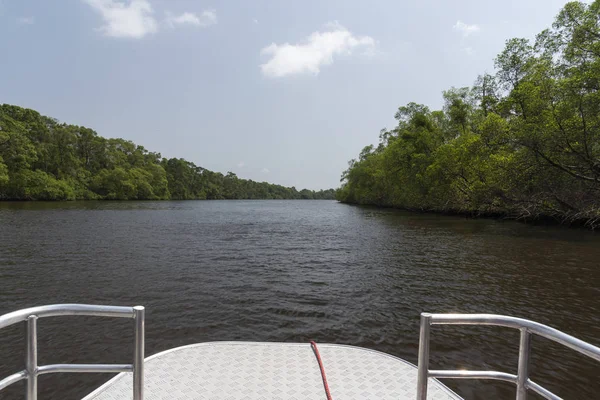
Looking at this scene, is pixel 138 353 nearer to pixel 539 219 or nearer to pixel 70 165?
pixel 539 219

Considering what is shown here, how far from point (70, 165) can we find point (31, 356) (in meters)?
106

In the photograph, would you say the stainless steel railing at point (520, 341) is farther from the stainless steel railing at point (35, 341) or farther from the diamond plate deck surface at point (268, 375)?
the stainless steel railing at point (35, 341)

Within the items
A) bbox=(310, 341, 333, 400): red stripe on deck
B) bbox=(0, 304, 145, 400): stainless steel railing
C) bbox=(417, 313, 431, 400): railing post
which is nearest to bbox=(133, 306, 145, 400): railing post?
bbox=(0, 304, 145, 400): stainless steel railing

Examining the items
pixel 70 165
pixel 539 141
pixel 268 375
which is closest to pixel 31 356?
pixel 268 375

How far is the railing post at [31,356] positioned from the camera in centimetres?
203

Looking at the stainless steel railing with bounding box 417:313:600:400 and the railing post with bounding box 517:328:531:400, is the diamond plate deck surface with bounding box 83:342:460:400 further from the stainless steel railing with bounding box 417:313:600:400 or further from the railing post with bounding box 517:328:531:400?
the railing post with bounding box 517:328:531:400

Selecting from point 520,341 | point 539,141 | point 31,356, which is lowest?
point 31,356

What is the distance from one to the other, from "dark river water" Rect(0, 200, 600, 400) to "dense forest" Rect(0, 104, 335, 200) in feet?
220

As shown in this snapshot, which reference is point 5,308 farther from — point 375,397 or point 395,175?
point 395,175

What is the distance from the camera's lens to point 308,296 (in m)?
9.80

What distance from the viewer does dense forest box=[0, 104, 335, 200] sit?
6850cm

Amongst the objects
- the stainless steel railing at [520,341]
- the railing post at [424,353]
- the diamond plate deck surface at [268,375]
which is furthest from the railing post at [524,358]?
the diamond plate deck surface at [268,375]

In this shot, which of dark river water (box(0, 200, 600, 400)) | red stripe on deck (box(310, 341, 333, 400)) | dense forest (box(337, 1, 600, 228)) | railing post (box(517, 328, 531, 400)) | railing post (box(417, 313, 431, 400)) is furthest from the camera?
dense forest (box(337, 1, 600, 228))

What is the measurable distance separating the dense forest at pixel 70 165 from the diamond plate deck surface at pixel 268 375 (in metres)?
79.8
